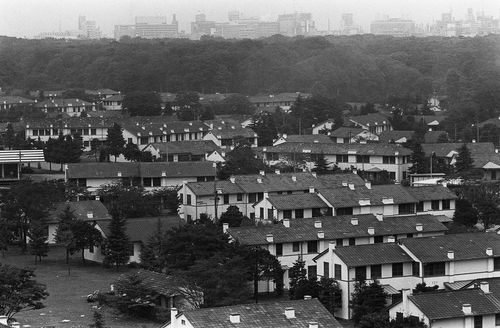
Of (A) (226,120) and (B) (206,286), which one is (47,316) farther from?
(A) (226,120)

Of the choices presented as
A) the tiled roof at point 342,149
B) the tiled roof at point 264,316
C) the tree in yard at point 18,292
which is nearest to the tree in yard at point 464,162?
the tiled roof at point 342,149

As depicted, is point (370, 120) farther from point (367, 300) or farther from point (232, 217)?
point (367, 300)

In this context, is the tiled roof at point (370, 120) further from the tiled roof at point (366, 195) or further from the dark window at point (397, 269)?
the dark window at point (397, 269)

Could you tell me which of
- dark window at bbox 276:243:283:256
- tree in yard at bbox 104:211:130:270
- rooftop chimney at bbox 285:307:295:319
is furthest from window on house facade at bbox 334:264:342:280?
tree in yard at bbox 104:211:130:270

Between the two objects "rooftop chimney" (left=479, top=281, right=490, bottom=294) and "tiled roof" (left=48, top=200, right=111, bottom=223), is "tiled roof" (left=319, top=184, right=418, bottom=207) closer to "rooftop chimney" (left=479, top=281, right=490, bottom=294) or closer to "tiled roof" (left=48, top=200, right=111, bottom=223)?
"tiled roof" (left=48, top=200, right=111, bottom=223)

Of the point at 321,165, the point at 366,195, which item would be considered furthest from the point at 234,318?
the point at 321,165

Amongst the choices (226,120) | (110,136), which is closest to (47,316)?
(110,136)

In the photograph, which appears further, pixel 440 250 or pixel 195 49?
pixel 195 49
